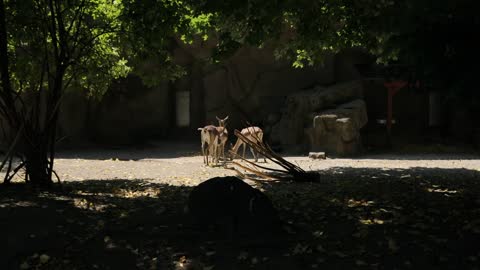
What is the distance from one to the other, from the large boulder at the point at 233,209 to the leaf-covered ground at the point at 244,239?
152mm

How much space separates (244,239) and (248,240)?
5cm

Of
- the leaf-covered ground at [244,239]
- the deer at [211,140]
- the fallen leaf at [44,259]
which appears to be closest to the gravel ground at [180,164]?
the deer at [211,140]

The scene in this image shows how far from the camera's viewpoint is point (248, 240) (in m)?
5.18

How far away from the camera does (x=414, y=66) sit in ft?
15.6

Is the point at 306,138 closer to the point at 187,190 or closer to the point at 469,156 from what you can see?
the point at 469,156

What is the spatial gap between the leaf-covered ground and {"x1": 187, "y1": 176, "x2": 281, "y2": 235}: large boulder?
152 mm

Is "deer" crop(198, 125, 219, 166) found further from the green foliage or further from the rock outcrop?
the green foliage

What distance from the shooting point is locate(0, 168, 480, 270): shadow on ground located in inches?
186

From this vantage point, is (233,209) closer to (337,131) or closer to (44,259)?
(44,259)

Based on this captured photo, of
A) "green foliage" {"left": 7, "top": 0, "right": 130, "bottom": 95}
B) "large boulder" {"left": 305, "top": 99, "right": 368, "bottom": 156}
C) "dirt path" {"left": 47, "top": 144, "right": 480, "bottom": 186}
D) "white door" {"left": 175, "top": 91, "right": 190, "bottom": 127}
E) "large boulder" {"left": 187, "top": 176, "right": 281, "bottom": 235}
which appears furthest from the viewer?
"white door" {"left": 175, "top": 91, "right": 190, "bottom": 127}

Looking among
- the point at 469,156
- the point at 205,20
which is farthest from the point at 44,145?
the point at 469,156

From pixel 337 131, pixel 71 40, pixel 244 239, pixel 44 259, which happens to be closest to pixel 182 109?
pixel 337 131

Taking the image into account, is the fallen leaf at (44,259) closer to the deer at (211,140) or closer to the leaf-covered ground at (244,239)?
the leaf-covered ground at (244,239)

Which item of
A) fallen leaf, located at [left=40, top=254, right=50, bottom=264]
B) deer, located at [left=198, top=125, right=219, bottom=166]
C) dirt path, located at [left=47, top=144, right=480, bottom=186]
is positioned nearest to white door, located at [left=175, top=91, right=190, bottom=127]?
dirt path, located at [left=47, top=144, right=480, bottom=186]
